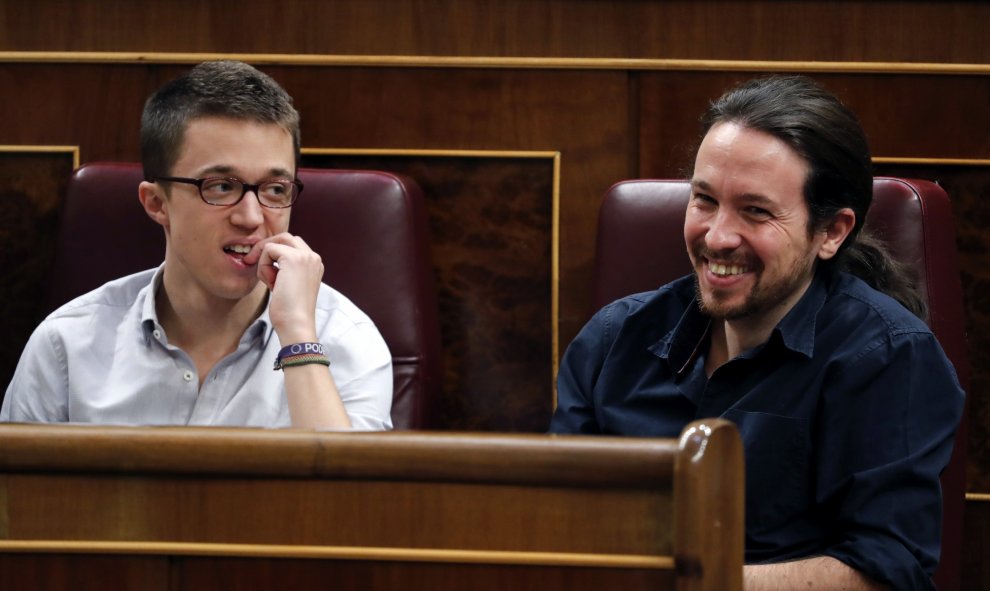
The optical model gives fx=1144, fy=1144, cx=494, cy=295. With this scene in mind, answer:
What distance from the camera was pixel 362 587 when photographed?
599 mm

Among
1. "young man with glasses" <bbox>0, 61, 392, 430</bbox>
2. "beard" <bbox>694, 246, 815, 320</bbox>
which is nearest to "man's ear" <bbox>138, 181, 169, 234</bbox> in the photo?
"young man with glasses" <bbox>0, 61, 392, 430</bbox>

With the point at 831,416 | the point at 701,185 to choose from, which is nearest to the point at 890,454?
the point at 831,416

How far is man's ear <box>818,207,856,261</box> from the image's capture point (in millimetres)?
1058

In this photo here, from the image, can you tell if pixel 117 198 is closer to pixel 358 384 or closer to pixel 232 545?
pixel 358 384

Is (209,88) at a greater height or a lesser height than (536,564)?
greater

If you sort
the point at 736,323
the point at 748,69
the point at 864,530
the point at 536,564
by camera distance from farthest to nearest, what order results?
the point at 748,69, the point at 736,323, the point at 864,530, the point at 536,564

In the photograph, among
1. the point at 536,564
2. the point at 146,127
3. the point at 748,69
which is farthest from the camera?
the point at 748,69

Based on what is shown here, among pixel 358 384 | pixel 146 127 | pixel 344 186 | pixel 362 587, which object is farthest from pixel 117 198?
pixel 362 587

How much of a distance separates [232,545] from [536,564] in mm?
160

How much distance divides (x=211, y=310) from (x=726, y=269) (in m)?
0.54

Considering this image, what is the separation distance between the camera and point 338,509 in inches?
23.5

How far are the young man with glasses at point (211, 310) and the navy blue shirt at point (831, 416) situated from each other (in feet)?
0.99

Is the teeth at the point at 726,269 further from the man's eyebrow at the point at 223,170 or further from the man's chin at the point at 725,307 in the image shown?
the man's eyebrow at the point at 223,170

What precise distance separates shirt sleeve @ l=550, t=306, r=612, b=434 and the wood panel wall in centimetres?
33
